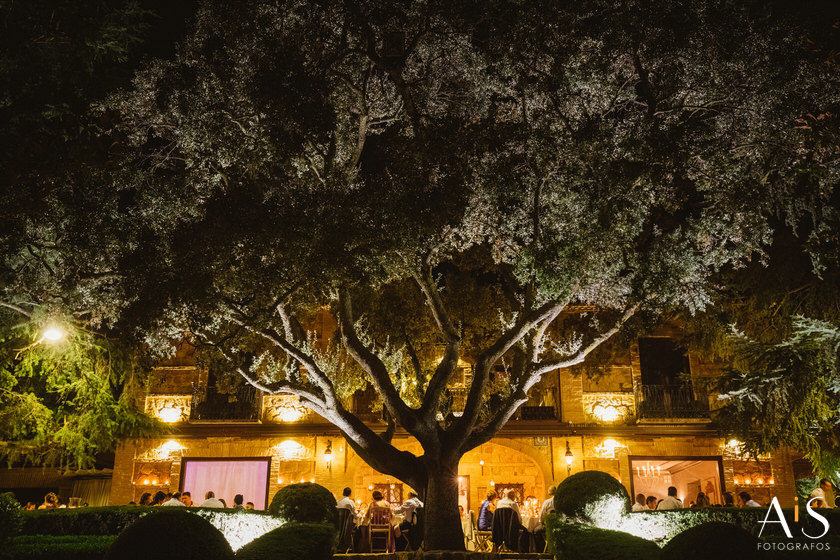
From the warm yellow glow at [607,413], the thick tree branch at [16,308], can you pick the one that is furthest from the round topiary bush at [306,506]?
the warm yellow glow at [607,413]

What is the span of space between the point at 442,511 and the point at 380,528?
2686mm

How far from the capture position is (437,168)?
11281 millimetres

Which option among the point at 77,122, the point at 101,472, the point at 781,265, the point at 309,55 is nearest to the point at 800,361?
the point at 781,265

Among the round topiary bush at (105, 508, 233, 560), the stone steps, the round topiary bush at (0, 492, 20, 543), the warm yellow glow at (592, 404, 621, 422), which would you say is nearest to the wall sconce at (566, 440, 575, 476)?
the warm yellow glow at (592, 404, 621, 422)

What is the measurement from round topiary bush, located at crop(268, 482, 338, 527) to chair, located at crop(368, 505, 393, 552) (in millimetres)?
2720

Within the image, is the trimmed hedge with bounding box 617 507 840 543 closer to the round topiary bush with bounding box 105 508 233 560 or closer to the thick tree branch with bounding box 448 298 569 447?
the thick tree branch with bounding box 448 298 569 447

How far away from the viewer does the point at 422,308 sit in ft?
55.8

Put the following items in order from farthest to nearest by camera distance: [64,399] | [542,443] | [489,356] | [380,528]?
[542,443]
[64,399]
[380,528]
[489,356]

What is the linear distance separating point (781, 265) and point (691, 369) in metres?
6.88

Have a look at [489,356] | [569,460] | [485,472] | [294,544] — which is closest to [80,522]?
[294,544]

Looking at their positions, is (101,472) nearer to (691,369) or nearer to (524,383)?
(524,383)

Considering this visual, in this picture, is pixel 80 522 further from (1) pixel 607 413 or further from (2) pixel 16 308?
(1) pixel 607 413

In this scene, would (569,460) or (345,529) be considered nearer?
(345,529)

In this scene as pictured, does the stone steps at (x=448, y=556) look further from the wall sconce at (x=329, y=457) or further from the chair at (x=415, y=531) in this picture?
the wall sconce at (x=329, y=457)
